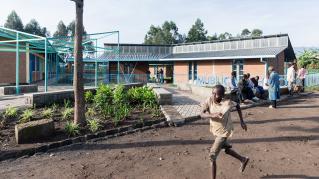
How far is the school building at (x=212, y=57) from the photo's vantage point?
1074 inches

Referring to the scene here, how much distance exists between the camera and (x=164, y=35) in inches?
3575

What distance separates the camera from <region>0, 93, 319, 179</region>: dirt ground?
5195 millimetres

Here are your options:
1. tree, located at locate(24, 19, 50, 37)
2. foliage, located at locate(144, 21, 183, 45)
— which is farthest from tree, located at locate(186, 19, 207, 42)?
tree, located at locate(24, 19, 50, 37)

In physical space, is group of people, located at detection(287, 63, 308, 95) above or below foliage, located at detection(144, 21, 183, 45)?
below

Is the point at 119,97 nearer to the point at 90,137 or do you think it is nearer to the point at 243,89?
the point at 90,137

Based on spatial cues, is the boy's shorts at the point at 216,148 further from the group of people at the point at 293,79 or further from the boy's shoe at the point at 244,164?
the group of people at the point at 293,79

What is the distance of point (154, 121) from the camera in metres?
8.66

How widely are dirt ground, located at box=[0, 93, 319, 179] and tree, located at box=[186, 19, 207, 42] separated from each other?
268ft

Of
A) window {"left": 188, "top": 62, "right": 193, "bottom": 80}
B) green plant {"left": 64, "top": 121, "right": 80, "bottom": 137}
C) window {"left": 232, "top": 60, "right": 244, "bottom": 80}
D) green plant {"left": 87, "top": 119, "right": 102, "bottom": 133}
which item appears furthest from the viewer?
window {"left": 188, "top": 62, "right": 193, "bottom": 80}

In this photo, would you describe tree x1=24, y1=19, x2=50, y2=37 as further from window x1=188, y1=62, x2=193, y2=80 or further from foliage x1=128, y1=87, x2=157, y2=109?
foliage x1=128, y1=87, x2=157, y2=109

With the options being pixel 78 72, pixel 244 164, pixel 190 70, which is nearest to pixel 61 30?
pixel 190 70

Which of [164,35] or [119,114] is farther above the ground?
[164,35]

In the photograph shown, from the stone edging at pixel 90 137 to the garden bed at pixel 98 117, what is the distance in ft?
0.08

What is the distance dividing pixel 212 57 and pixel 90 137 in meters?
24.0
